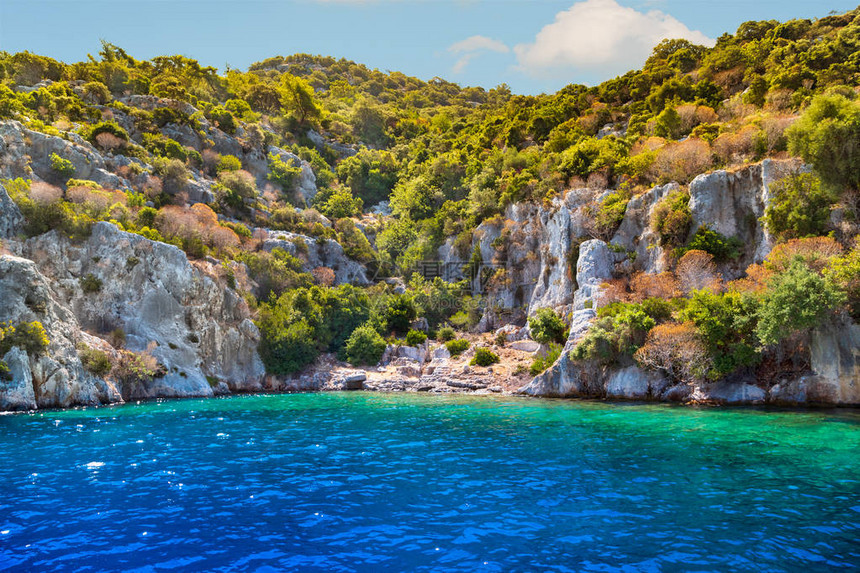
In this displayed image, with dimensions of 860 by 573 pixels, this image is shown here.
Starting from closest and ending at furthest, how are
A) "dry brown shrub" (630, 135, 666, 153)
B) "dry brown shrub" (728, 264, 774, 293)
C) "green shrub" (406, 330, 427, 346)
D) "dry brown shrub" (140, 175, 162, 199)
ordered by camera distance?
"dry brown shrub" (728, 264, 774, 293)
"dry brown shrub" (630, 135, 666, 153)
"green shrub" (406, 330, 427, 346)
"dry brown shrub" (140, 175, 162, 199)

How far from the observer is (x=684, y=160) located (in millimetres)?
36062

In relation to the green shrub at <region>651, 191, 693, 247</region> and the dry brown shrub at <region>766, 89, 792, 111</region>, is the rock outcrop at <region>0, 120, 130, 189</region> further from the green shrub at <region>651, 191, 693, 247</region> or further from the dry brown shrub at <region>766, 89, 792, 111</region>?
the dry brown shrub at <region>766, 89, 792, 111</region>

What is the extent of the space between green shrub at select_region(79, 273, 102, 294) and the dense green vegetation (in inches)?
4.8

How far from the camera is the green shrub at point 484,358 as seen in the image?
40125 millimetres

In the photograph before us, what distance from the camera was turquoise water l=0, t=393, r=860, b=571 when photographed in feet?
27.1

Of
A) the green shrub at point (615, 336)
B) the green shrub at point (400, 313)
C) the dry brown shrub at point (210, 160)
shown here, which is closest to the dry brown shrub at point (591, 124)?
the green shrub at point (400, 313)

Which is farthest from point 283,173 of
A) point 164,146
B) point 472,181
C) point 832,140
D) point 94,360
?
point 832,140

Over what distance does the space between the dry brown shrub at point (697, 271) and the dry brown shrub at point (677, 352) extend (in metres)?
4.44

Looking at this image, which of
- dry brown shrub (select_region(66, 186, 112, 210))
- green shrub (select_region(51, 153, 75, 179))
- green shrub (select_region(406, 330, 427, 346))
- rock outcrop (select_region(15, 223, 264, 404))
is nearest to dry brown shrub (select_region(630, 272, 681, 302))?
green shrub (select_region(406, 330, 427, 346))

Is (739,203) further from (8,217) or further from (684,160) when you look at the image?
(8,217)

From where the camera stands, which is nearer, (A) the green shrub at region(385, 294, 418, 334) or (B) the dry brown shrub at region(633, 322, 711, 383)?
(B) the dry brown shrub at region(633, 322, 711, 383)

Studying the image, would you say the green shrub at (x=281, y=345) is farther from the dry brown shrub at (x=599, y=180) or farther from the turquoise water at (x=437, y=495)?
the dry brown shrub at (x=599, y=180)

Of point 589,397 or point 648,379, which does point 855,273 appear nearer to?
point 648,379

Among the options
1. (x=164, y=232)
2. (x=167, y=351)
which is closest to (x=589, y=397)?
(x=167, y=351)
